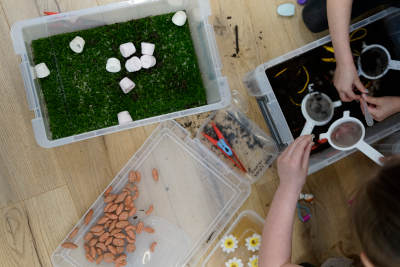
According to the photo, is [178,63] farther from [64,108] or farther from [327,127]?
[327,127]

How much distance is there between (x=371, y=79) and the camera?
1004 mm

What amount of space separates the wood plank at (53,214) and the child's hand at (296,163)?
0.64 m

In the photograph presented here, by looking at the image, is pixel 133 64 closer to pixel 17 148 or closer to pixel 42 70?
pixel 42 70

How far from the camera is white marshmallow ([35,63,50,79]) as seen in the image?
37.6 inches

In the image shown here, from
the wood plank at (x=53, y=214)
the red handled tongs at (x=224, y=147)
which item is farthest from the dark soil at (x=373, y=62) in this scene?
the wood plank at (x=53, y=214)

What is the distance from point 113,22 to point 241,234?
0.75 m

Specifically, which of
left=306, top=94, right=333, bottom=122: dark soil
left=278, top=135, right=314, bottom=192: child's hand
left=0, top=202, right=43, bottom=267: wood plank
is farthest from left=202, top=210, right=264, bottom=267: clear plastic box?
left=0, top=202, right=43, bottom=267: wood plank

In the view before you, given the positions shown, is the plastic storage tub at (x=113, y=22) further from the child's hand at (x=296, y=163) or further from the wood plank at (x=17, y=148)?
the child's hand at (x=296, y=163)

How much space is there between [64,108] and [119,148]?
7.8 inches

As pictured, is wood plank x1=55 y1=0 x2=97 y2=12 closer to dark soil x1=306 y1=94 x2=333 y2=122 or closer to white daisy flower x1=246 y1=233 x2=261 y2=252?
dark soil x1=306 y1=94 x2=333 y2=122

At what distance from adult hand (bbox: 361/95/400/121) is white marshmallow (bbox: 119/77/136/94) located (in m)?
0.65

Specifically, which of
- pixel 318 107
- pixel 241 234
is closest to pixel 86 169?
pixel 241 234

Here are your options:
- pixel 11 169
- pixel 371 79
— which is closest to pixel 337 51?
pixel 371 79

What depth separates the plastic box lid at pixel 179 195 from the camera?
3.41ft
